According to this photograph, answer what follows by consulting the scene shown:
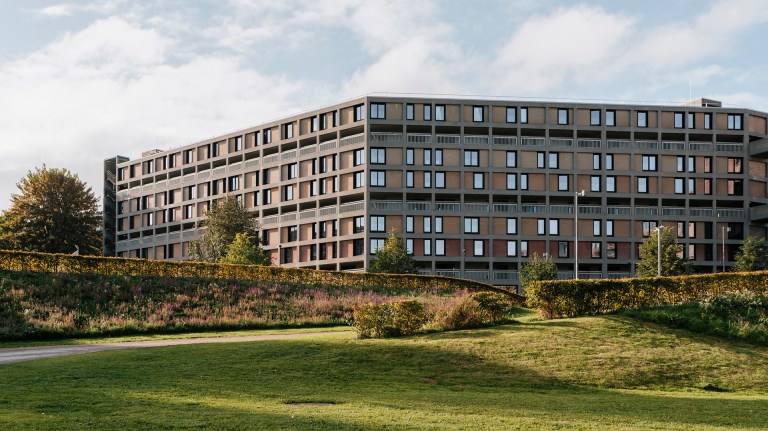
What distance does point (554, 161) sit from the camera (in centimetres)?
9250

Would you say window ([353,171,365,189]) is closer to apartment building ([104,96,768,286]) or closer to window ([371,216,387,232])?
apartment building ([104,96,768,286])

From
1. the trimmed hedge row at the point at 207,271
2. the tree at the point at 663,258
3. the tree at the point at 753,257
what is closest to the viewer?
the trimmed hedge row at the point at 207,271

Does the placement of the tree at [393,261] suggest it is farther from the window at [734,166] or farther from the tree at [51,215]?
the window at [734,166]

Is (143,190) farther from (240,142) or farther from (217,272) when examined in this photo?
(217,272)

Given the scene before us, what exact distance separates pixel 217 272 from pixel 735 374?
108ft

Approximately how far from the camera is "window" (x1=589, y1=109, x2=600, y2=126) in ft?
306

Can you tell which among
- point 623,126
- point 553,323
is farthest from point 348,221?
point 553,323

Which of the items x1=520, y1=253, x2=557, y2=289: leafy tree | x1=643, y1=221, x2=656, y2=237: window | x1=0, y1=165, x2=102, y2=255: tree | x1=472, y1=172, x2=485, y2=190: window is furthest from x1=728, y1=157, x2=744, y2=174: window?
x1=0, y1=165, x2=102, y2=255: tree

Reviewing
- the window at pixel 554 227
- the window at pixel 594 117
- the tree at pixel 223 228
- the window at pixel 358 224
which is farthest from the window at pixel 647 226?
the tree at pixel 223 228

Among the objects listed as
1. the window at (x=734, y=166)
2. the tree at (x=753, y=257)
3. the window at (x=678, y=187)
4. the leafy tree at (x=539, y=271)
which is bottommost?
the leafy tree at (x=539, y=271)

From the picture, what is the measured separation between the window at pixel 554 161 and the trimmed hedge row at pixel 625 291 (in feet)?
198

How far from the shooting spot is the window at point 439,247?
8981 cm

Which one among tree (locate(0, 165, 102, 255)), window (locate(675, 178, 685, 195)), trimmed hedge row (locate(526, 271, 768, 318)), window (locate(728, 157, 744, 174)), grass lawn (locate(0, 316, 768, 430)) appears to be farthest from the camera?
window (locate(728, 157, 744, 174))

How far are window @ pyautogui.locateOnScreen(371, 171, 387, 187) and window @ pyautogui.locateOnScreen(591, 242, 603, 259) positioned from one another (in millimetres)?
25145
